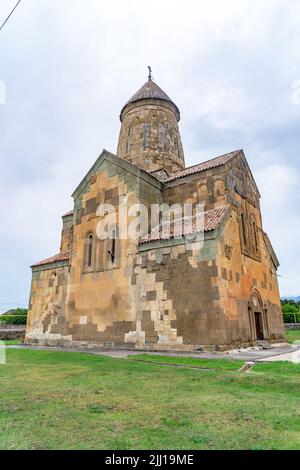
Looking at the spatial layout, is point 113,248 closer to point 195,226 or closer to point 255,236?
point 195,226

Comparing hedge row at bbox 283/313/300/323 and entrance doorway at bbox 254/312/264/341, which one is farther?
hedge row at bbox 283/313/300/323

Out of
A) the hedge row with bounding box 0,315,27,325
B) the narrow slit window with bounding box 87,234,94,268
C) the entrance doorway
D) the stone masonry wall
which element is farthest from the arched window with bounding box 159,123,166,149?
the hedge row with bounding box 0,315,27,325

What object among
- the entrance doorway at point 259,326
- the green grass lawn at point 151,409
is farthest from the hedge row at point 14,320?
the green grass lawn at point 151,409

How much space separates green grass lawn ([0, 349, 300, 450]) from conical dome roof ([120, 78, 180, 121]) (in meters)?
18.2

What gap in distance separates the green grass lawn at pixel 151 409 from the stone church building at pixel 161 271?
13.6 ft

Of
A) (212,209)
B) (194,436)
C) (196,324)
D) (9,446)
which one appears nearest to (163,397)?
(194,436)

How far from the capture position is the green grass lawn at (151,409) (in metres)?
3.23

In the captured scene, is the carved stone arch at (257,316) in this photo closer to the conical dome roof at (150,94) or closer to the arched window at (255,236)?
the arched window at (255,236)

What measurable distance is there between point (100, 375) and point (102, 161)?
11770mm

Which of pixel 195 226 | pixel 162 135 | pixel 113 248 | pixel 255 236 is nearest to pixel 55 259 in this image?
pixel 113 248

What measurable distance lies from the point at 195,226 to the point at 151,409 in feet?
29.4

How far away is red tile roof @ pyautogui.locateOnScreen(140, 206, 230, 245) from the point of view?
12.0 metres

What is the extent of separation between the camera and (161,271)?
12.7 m

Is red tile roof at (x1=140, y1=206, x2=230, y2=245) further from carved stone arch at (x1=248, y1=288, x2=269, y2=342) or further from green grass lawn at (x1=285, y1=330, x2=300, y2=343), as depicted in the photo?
green grass lawn at (x1=285, y1=330, x2=300, y2=343)
